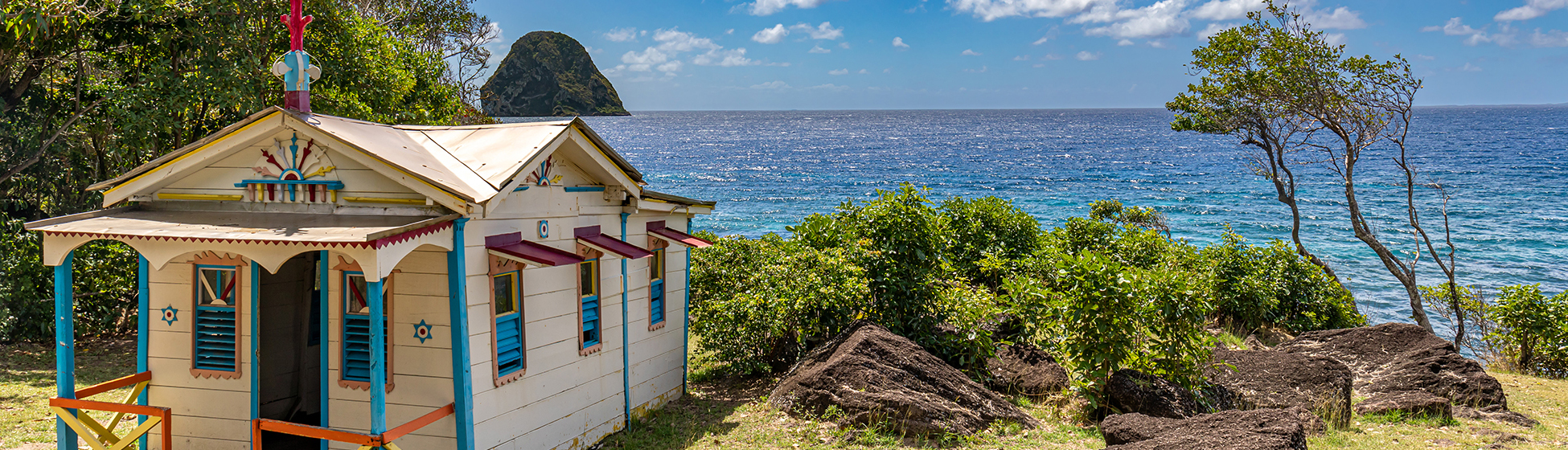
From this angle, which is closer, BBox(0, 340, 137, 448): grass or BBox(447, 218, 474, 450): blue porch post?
BBox(447, 218, 474, 450): blue porch post

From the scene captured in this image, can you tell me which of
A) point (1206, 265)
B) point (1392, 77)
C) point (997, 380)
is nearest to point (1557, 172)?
point (1392, 77)

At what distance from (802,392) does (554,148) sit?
4730 millimetres

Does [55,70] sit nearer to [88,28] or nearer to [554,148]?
[88,28]

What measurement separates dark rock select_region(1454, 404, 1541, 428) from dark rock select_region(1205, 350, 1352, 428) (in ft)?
5.46

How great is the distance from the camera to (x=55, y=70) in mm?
16688

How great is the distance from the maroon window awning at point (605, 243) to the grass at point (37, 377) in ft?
22.7

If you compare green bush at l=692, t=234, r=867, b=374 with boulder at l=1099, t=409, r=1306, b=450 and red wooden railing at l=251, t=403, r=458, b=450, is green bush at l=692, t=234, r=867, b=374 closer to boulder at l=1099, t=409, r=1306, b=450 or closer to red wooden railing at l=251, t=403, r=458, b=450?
boulder at l=1099, t=409, r=1306, b=450

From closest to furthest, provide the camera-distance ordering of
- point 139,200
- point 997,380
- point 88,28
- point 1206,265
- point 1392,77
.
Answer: point 139,200
point 997,380
point 88,28
point 1206,265
point 1392,77

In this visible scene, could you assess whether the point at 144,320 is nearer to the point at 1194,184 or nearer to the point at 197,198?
the point at 197,198

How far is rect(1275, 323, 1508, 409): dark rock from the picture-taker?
41.1 feet

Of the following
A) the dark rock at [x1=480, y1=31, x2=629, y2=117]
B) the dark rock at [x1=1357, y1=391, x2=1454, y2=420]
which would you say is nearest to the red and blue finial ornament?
the dark rock at [x1=1357, y1=391, x2=1454, y2=420]

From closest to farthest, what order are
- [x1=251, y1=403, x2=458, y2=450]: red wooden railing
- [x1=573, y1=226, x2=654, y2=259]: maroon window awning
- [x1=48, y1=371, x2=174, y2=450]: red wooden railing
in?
[x1=251, y1=403, x2=458, y2=450]: red wooden railing → [x1=48, y1=371, x2=174, y2=450]: red wooden railing → [x1=573, y1=226, x2=654, y2=259]: maroon window awning

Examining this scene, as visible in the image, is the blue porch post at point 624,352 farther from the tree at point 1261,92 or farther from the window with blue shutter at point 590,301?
the tree at point 1261,92

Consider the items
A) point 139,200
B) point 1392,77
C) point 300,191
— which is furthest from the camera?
point 1392,77
